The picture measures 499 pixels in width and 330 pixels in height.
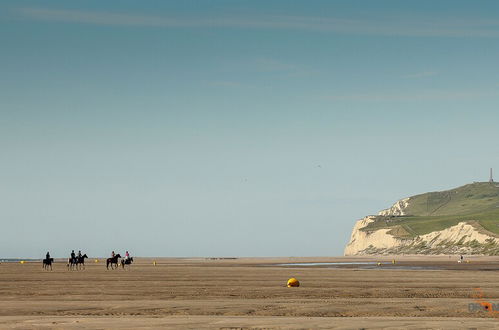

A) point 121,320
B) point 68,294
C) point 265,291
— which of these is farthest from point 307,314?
point 68,294

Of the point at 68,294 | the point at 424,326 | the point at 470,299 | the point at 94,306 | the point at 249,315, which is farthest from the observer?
the point at 68,294

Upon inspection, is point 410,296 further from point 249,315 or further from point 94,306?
point 94,306

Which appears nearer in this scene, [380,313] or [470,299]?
[380,313]

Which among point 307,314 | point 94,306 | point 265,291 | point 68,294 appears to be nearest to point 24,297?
point 68,294

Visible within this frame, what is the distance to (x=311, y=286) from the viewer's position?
4597 cm

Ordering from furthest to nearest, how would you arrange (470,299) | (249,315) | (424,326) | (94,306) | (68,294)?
(68,294) → (470,299) → (94,306) → (249,315) → (424,326)

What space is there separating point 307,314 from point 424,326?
18.3 feet

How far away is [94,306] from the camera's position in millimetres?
31000
